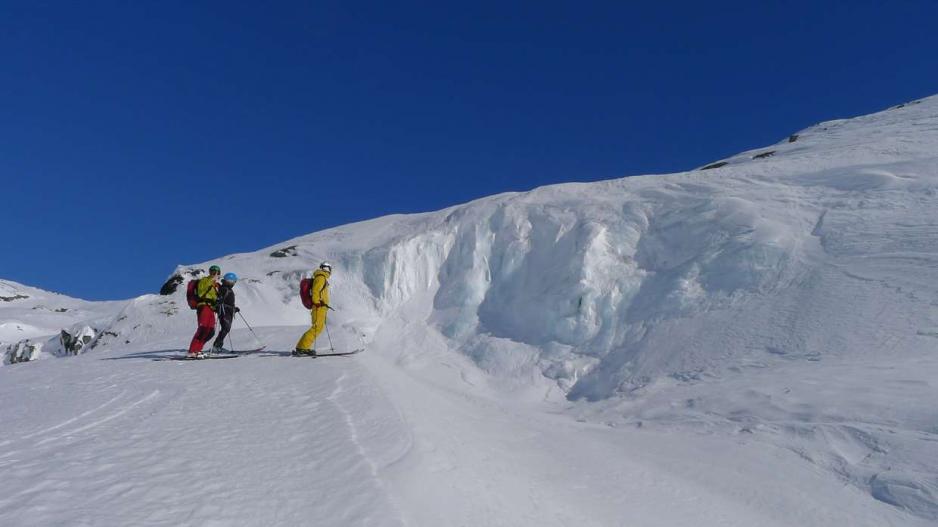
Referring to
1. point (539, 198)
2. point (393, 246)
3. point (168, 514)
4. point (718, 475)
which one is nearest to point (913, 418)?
point (718, 475)

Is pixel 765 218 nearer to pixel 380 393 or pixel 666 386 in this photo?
pixel 666 386

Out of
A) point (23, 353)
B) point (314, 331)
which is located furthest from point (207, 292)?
point (23, 353)

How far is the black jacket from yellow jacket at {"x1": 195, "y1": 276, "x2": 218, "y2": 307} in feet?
0.36

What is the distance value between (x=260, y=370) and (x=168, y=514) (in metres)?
6.03

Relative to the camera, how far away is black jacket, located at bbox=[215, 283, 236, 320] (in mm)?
12055

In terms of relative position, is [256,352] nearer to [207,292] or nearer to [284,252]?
[207,292]

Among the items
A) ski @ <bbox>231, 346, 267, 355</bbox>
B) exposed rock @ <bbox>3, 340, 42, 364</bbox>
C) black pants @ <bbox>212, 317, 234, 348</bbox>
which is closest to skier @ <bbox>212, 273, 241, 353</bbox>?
black pants @ <bbox>212, 317, 234, 348</bbox>

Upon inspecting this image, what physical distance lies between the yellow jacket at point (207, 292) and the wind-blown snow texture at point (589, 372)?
181 cm

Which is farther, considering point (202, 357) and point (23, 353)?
point (23, 353)

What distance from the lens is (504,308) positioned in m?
14.5

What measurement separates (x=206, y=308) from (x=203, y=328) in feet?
1.42

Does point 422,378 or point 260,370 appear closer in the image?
point 260,370

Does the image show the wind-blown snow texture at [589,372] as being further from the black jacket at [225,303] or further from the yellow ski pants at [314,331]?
the black jacket at [225,303]

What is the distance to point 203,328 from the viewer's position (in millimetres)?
11609
